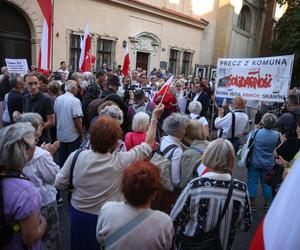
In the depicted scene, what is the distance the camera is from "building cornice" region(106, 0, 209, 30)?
55.6ft

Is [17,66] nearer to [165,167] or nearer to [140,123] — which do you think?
[140,123]

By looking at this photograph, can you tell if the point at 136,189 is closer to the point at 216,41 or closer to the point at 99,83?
the point at 99,83

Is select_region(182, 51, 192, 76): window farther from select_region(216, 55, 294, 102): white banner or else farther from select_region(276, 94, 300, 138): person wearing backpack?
select_region(276, 94, 300, 138): person wearing backpack

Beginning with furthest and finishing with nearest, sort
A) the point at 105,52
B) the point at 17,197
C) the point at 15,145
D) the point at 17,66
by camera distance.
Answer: the point at 105,52
the point at 17,66
the point at 15,145
the point at 17,197

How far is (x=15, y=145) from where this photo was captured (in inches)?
78.4

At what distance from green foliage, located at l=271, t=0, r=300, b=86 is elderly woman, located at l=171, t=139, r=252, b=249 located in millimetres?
20966

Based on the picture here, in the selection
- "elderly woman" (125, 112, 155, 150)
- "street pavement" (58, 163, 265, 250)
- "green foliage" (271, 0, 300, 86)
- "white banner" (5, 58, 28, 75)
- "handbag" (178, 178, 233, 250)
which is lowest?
"street pavement" (58, 163, 265, 250)

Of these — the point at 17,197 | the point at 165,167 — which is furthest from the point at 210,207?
the point at 17,197

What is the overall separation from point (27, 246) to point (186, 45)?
71.4 feet

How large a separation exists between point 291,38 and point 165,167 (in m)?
21.5

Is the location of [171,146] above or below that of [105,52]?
below

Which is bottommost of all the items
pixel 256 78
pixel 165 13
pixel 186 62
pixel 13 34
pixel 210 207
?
pixel 210 207

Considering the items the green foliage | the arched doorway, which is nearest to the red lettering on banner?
the arched doorway

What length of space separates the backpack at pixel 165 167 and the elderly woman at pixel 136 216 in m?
1.21
